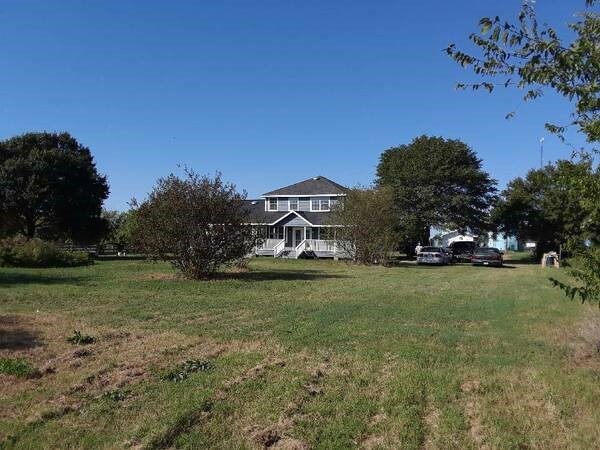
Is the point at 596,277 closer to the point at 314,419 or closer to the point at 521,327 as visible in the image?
the point at 314,419

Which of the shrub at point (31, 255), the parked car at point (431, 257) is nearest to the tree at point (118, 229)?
the shrub at point (31, 255)

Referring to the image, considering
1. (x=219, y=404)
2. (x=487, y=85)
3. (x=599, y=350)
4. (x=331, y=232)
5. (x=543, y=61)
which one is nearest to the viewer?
(x=543, y=61)

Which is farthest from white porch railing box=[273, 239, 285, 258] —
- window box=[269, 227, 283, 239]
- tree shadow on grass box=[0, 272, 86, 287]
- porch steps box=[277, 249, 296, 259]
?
tree shadow on grass box=[0, 272, 86, 287]

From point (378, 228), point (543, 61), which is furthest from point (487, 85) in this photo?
point (378, 228)

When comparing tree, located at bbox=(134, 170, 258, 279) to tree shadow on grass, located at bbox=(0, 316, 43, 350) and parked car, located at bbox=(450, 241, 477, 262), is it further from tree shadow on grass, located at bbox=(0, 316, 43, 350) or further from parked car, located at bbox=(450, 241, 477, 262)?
parked car, located at bbox=(450, 241, 477, 262)

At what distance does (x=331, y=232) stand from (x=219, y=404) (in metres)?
32.9

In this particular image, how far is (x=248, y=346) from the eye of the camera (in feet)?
28.6

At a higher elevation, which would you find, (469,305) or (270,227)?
(270,227)

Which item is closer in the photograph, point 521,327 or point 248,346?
→ point 248,346

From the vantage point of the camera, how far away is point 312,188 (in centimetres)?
5350

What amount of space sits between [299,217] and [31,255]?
25839 millimetres

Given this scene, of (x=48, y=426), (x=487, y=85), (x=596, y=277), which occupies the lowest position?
(x=48, y=426)

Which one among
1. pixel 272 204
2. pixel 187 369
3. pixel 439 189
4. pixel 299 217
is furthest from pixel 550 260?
pixel 187 369

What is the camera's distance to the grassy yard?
512cm
